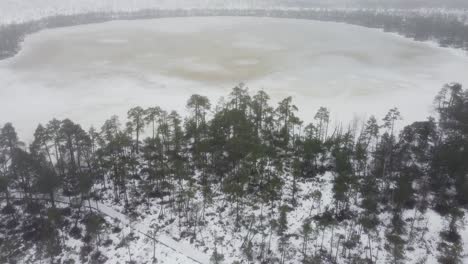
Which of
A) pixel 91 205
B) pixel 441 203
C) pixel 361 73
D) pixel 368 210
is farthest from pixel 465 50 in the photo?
pixel 91 205

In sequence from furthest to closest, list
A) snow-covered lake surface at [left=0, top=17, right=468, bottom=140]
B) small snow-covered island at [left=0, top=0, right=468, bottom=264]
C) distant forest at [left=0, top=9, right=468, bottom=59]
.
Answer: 1. distant forest at [left=0, top=9, right=468, bottom=59]
2. snow-covered lake surface at [left=0, top=17, right=468, bottom=140]
3. small snow-covered island at [left=0, top=0, right=468, bottom=264]

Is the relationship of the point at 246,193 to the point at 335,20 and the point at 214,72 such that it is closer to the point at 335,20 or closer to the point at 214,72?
the point at 214,72

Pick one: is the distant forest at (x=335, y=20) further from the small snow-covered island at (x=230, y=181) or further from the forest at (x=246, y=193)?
the forest at (x=246, y=193)

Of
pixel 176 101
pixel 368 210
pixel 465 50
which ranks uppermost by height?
pixel 465 50

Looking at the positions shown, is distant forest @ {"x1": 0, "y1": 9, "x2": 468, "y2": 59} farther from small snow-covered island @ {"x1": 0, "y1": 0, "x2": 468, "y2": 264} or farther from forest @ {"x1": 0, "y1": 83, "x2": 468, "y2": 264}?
forest @ {"x1": 0, "y1": 83, "x2": 468, "y2": 264}

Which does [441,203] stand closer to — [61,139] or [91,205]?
[91,205]

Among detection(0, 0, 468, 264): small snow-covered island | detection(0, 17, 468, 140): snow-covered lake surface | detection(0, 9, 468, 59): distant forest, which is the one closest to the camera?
detection(0, 0, 468, 264): small snow-covered island

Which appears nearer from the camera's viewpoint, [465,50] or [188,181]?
[188,181]

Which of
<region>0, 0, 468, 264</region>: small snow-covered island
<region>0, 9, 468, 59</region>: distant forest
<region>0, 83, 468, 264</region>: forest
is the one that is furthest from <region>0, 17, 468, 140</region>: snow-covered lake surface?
<region>0, 83, 468, 264</region>: forest
